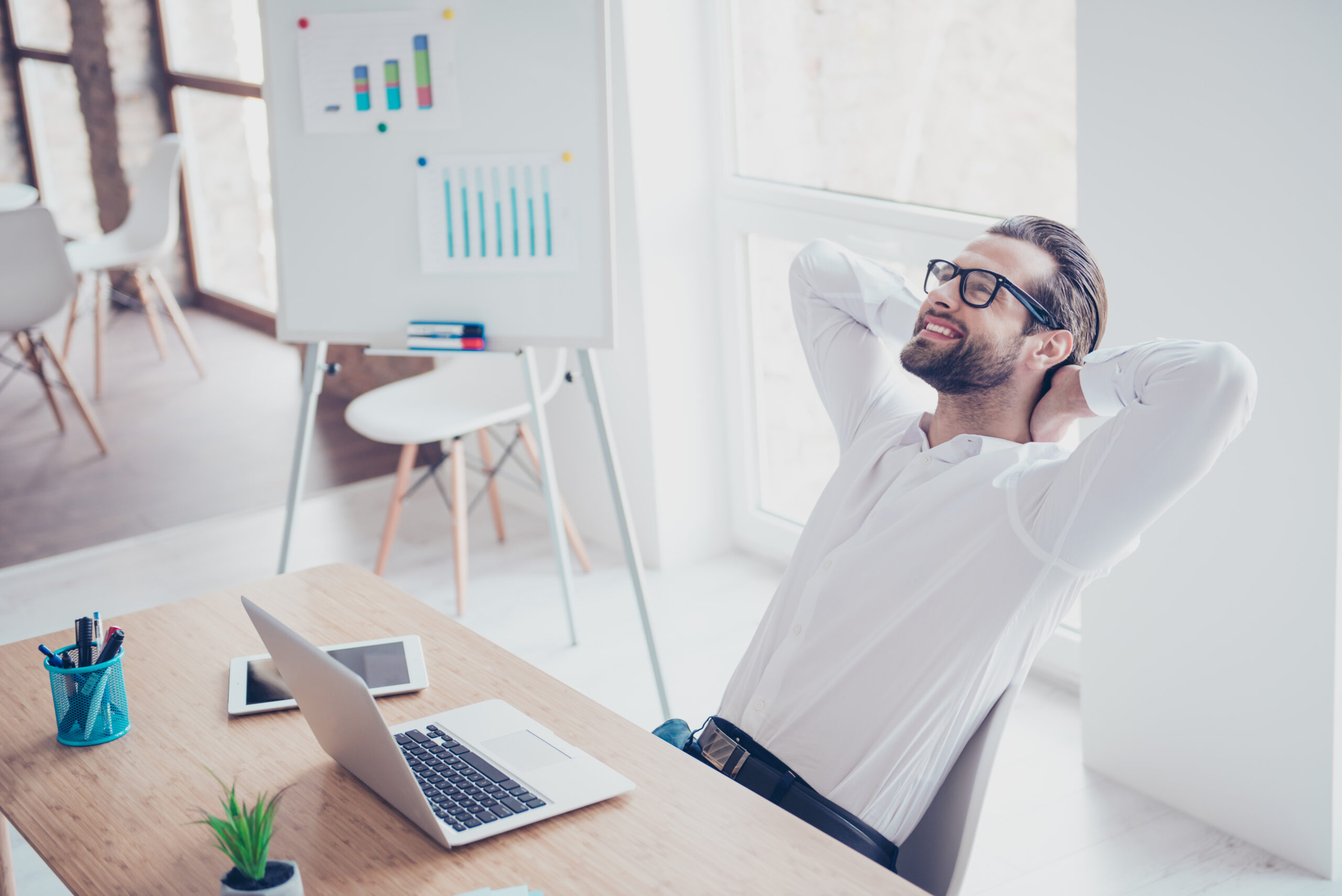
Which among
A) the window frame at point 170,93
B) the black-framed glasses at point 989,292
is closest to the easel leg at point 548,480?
the black-framed glasses at point 989,292

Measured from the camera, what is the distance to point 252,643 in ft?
5.25

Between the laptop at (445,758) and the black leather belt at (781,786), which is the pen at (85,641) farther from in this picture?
the black leather belt at (781,786)

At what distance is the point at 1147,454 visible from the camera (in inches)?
50.7

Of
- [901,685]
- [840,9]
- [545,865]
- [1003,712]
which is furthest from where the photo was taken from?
[840,9]

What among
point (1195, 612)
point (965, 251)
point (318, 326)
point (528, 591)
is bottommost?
point (528, 591)

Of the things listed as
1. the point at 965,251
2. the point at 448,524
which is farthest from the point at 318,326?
the point at 965,251

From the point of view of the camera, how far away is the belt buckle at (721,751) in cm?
151

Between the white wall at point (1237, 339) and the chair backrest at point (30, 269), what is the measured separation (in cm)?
348

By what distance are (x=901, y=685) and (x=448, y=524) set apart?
255 cm

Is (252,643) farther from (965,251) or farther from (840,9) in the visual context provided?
(840,9)

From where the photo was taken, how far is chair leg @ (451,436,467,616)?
315 cm

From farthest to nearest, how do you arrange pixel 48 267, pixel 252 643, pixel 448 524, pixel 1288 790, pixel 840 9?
pixel 48 267 → pixel 448 524 → pixel 840 9 → pixel 1288 790 → pixel 252 643

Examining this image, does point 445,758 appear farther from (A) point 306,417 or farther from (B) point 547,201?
(A) point 306,417

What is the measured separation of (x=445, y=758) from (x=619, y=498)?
50.7 inches
